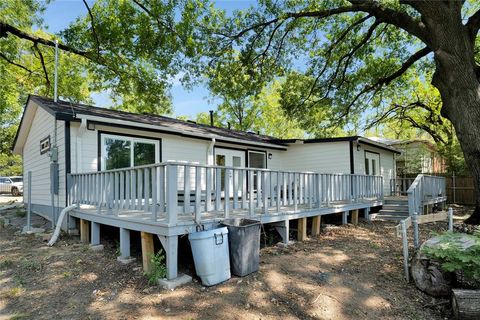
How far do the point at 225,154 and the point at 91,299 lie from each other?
8.38m

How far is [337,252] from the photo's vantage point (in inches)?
247

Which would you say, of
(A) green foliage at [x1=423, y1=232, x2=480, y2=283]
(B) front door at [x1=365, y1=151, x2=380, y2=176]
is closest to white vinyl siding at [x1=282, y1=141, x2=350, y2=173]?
(B) front door at [x1=365, y1=151, x2=380, y2=176]

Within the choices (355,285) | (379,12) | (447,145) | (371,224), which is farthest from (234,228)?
(447,145)

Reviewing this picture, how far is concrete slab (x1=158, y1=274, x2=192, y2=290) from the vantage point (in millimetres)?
4250

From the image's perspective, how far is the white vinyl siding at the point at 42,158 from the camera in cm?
809

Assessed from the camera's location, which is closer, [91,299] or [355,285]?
[91,299]

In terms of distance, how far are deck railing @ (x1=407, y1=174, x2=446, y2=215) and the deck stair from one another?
506mm

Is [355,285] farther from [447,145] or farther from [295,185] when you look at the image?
[447,145]

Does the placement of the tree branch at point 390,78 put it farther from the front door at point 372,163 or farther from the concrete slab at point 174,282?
the concrete slab at point 174,282

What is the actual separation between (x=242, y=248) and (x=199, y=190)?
3.70 ft

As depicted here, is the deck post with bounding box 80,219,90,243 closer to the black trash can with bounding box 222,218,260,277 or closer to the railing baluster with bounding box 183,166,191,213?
the railing baluster with bounding box 183,166,191,213

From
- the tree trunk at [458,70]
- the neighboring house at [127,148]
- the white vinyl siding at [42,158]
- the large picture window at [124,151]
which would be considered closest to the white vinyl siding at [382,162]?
the neighboring house at [127,148]

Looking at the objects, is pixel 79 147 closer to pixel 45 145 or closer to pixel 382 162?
pixel 45 145

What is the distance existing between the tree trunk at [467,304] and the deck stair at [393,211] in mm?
6992
